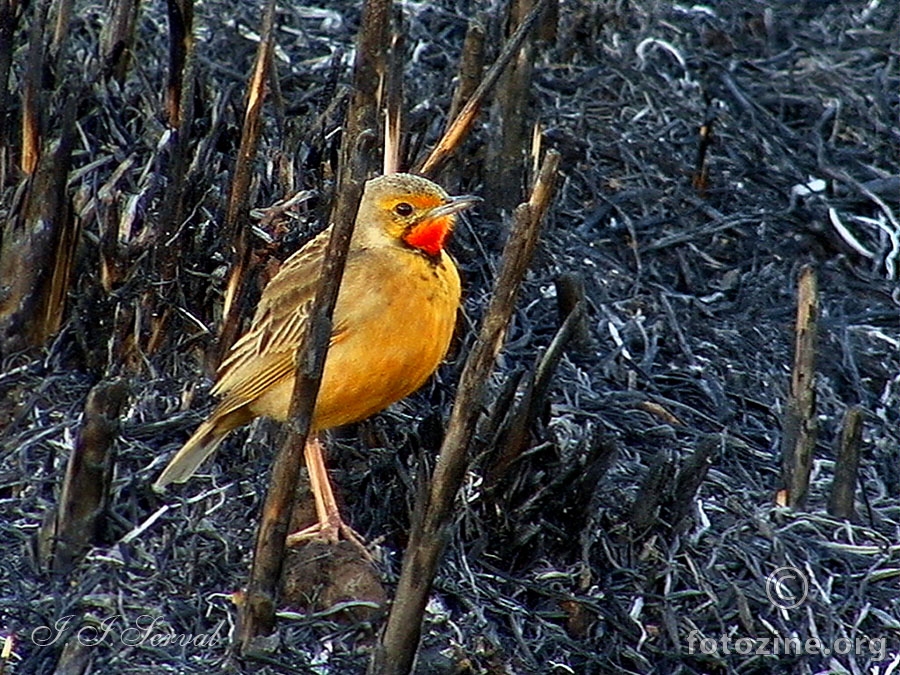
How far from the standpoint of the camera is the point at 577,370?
7.15m

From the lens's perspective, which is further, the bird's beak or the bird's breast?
the bird's beak

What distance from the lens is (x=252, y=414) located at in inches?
243

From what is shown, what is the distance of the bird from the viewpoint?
588 cm

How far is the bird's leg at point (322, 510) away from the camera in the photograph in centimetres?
598

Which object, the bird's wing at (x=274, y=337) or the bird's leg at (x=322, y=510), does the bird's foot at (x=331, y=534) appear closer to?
the bird's leg at (x=322, y=510)

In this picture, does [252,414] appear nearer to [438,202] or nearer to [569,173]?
[438,202]

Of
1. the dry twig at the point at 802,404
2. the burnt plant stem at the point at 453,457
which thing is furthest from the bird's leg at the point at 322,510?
the dry twig at the point at 802,404

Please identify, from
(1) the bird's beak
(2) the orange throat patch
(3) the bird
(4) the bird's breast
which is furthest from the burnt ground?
(1) the bird's beak

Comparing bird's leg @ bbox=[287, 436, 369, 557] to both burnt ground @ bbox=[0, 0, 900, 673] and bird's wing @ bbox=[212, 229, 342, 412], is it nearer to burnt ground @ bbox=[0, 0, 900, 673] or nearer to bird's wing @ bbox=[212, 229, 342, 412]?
burnt ground @ bbox=[0, 0, 900, 673]

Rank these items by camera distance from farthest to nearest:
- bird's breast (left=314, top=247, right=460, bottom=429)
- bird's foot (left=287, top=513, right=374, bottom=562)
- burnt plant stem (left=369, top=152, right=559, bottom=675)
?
bird's foot (left=287, top=513, right=374, bottom=562), bird's breast (left=314, top=247, right=460, bottom=429), burnt plant stem (left=369, top=152, right=559, bottom=675)

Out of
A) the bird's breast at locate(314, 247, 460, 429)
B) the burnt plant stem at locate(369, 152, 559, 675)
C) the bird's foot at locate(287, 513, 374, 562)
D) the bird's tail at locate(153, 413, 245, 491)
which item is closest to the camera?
the burnt plant stem at locate(369, 152, 559, 675)

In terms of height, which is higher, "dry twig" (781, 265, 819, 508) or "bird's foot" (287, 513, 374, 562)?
"dry twig" (781, 265, 819, 508)

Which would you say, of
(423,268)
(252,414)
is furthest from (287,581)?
(423,268)

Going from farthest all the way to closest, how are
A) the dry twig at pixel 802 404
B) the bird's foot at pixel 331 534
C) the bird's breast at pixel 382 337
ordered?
the dry twig at pixel 802 404, the bird's foot at pixel 331 534, the bird's breast at pixel 382 337
